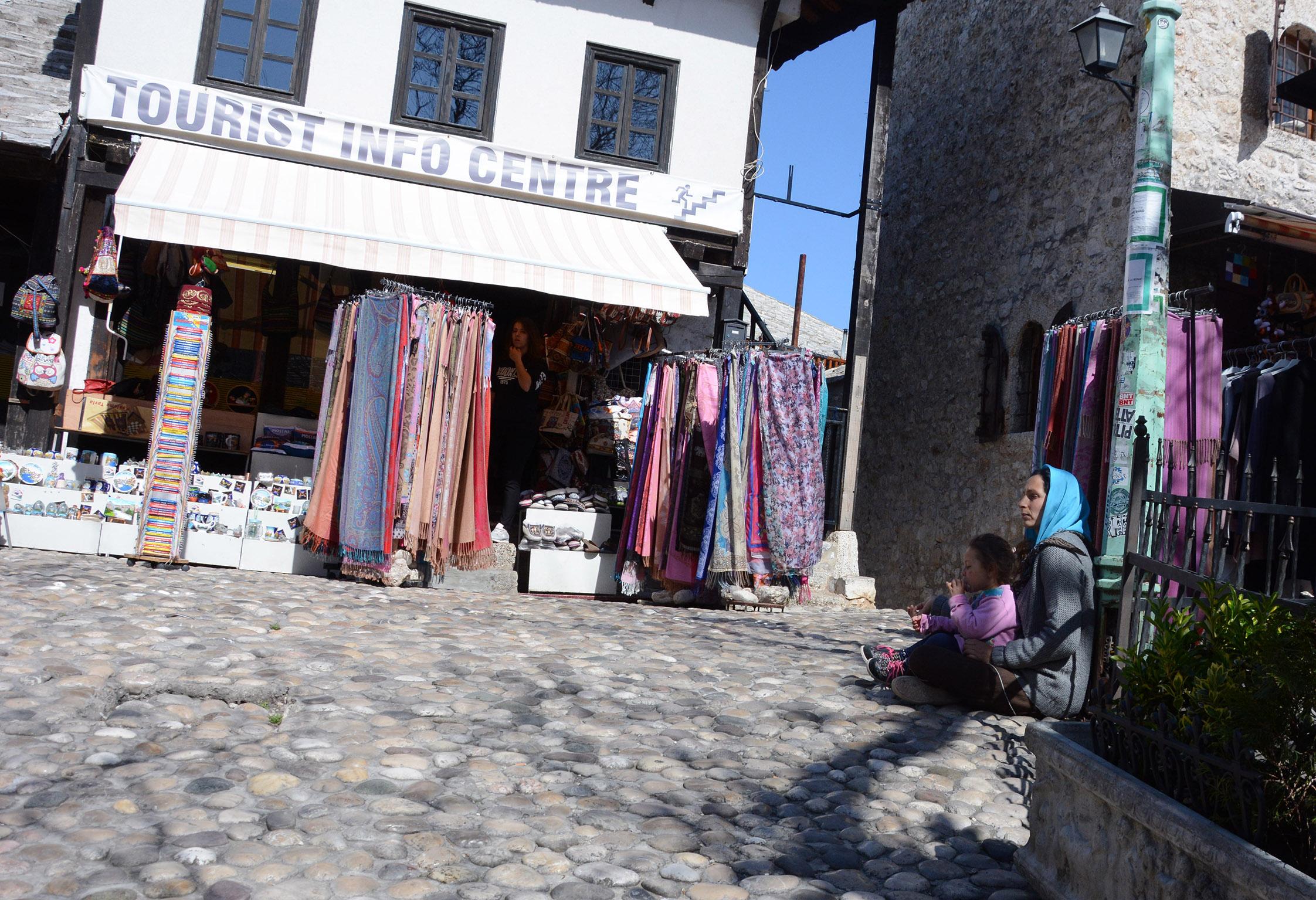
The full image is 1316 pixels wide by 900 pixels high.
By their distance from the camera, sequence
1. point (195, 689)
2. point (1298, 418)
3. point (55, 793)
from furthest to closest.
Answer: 1. point (1298, 418)
2. point (195, 689)
3. point (55, 793)

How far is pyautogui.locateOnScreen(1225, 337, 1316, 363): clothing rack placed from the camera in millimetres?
7789

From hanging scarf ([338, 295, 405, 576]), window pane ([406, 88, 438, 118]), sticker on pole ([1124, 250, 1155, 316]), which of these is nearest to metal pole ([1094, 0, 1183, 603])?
sticker on pole ([1124, 250, 1155, 316])

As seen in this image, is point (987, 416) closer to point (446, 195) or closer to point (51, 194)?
point (446, 195)

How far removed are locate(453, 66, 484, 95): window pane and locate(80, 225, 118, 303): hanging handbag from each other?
3.33 meters

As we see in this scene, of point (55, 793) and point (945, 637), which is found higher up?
point (945, 637)

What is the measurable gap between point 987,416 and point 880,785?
354 inches

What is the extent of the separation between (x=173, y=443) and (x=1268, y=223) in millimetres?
8953

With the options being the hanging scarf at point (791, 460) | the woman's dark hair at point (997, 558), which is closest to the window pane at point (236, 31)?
the hanging scarf at point (791, 460)

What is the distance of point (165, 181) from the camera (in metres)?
8.34

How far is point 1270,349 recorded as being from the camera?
313 inches

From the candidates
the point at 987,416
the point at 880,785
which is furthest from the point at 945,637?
the point at 987,416

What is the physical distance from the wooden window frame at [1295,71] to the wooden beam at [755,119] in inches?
198

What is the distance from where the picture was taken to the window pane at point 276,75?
31.8ft

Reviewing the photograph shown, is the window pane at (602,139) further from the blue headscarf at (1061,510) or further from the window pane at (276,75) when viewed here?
the blue headscarf at (1061,510)
